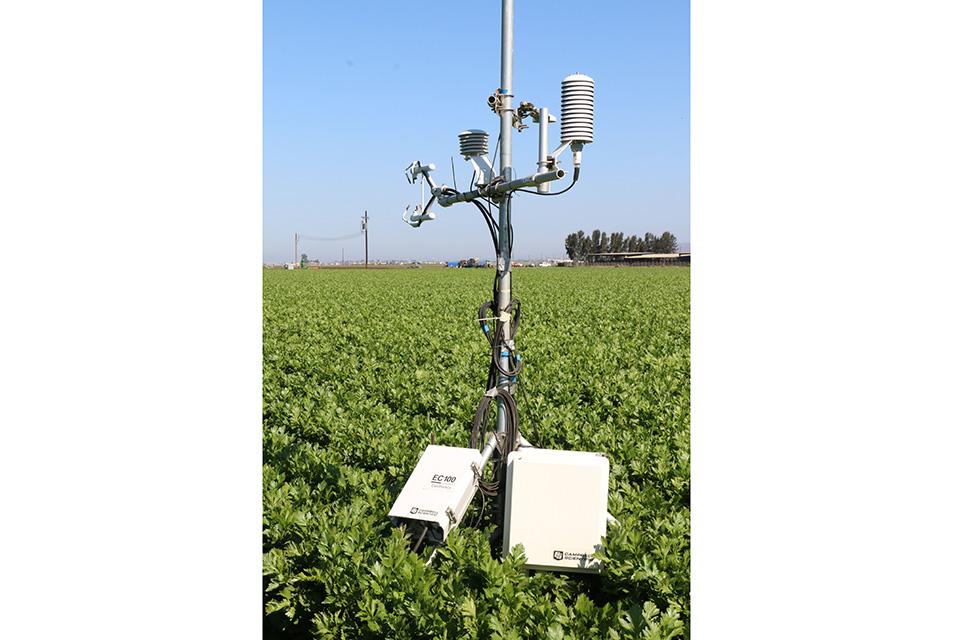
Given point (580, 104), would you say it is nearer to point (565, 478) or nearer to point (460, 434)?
point (565, 478)

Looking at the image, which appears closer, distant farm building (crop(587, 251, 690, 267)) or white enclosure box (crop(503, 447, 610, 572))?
white enclosure box (crop(503, 447, 610, 572))

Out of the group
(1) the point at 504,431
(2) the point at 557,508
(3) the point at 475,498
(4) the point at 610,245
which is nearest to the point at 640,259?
(4) the point at 610,245

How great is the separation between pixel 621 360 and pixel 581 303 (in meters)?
9.69

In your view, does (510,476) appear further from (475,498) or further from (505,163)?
(505,163)

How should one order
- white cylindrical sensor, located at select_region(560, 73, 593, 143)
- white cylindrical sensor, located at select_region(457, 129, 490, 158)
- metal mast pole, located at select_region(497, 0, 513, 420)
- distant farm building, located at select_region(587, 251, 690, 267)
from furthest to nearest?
distant farm building, located at select_region(587, 251, 690, 267) < white cylindrical sensor, located at select_region(457, 129, 490, 158) < metal mast pole, located at select_region(497, 0, 513, 420) < white cylindrical sensor, located at select_region(560, 73, 593, 143)

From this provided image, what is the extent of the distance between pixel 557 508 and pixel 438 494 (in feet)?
2.01

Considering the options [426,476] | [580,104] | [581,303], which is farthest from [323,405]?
[581,303]

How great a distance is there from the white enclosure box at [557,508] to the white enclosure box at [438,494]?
0.83 ft

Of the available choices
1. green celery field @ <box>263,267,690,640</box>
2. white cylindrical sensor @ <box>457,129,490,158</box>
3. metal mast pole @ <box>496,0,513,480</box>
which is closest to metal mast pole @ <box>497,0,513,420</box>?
metal mast pole @ <box>496,0,513,480</box>

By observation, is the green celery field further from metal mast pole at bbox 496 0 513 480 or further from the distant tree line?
the distant tree line

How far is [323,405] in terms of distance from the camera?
6828 millimetres

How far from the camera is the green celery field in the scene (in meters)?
3.08

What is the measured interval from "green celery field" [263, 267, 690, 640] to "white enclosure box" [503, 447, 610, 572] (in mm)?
103

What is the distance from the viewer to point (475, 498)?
4.13 m
